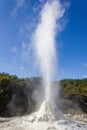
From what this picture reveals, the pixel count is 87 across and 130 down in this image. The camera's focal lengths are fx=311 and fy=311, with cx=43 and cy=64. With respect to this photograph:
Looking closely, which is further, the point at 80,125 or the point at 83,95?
the point at 83,95

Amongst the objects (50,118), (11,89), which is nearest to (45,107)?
(50,118)

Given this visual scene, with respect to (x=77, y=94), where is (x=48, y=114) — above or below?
below

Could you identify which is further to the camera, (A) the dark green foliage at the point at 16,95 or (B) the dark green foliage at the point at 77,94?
(B) the dark green foliage at the point at 77,94

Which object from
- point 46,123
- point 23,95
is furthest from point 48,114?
point 23,95

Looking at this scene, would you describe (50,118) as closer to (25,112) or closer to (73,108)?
(25,112)

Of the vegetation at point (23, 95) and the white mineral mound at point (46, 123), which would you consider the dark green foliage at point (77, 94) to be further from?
the white mineral mound at point (46, 123)

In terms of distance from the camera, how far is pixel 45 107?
13.9 m

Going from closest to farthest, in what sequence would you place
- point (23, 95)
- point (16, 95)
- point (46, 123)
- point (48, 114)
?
point (46, 123), point (48, 114), point (16, 95), point (23, 95)

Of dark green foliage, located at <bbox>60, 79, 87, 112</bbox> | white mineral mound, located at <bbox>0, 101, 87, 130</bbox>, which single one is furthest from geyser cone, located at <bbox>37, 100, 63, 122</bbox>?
dark green foliage, located at <bbox>60, 79, 87, 112</bbox>

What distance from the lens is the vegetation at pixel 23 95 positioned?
2688 cm

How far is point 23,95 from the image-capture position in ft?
98.0

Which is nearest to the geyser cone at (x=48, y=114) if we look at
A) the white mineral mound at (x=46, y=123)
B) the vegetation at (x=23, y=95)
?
the white mineral mound at (x=46, y=123)

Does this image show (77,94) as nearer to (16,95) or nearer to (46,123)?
(16,95)

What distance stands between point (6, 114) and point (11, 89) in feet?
11.3
